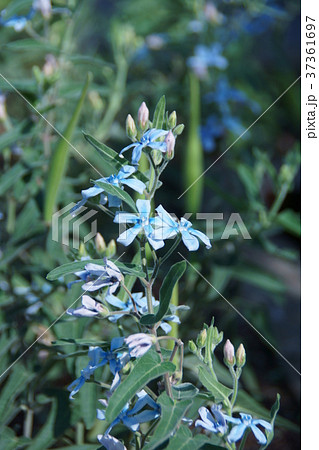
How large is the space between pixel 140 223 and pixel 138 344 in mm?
129

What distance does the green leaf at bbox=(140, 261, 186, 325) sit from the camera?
0.61 meters

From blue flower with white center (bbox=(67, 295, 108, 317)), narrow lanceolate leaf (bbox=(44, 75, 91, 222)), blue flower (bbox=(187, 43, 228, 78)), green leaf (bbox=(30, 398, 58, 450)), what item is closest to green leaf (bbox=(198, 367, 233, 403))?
blue flower with white center (bbox=(67, 295, 108, 317))

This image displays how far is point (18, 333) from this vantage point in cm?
101

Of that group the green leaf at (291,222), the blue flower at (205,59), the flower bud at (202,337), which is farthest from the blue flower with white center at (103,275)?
the blue flower at (205,59)

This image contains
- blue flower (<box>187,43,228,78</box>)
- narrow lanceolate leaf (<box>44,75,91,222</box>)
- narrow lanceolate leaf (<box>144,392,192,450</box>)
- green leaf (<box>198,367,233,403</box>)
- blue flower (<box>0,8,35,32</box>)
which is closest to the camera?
narrow lanceolate leaf (<box>144,392,192,450</box>)

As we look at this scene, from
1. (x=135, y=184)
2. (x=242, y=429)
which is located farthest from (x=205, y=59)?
(x=242, y=429)

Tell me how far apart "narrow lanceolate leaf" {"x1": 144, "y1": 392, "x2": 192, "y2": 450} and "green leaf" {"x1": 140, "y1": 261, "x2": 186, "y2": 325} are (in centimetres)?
8

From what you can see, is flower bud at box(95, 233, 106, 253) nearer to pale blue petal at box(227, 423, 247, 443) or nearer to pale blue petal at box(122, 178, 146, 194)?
pale blue petal at box(122, 178, 146, 194)

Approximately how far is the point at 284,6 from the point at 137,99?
81cm

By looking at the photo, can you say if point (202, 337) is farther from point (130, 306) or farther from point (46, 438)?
point (46, 438)

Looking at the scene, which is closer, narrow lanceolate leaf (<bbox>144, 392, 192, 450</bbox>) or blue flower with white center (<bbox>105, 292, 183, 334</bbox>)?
narrow lanceolate leaf (<bbox>144, 392, 192, 450</bbox>)

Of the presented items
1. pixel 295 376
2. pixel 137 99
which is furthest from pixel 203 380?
pixel 137 99

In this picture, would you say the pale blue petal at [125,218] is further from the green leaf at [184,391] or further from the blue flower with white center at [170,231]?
the green leaf at [184,391]

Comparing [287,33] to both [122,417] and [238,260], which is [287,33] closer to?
[238,260]
